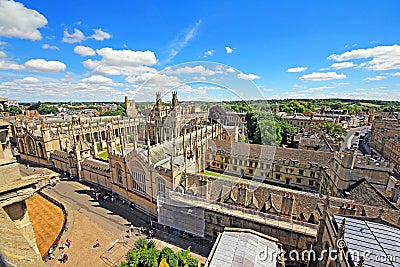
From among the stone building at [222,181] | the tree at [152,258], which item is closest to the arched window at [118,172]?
the stone building at [222,181]

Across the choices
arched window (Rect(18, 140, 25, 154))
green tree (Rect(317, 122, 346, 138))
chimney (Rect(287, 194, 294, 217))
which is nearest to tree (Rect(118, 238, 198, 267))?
chimney (Rect(287, 194, 294, 217))

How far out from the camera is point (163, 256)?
15281mm

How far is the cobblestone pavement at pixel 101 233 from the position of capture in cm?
1872

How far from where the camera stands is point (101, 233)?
71.3ft

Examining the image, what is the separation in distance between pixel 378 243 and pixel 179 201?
16.2m

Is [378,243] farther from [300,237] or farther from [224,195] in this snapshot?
[224,195]

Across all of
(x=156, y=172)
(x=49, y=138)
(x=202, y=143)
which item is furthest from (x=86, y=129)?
(x=156, y=172)

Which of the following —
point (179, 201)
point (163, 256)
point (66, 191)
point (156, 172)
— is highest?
point (156, 172)

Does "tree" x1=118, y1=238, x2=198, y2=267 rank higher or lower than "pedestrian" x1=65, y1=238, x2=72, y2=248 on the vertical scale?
higher

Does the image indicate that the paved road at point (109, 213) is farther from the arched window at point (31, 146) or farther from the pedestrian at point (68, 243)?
the arched window at point (31, 146)

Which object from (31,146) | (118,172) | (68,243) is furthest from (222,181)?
(31,146)

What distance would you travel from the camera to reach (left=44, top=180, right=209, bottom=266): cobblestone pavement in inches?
737

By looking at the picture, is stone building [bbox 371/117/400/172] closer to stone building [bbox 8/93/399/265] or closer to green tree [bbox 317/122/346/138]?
green tree [bbox 317/122/346/138]

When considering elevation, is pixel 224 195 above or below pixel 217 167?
above
